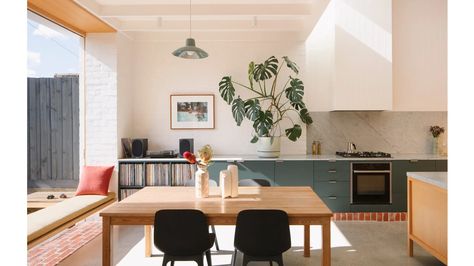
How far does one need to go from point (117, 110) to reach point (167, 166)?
120 cm

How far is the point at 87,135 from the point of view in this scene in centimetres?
533

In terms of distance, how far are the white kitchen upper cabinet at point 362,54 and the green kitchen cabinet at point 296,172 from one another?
1026 millimetres

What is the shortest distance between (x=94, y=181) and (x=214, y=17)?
301cm

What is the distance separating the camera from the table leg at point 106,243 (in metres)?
2.73

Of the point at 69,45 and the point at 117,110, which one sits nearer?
the point at 69,45

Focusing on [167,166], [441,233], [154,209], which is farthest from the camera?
[167,166]

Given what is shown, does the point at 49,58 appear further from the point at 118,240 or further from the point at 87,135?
the point at 118,240

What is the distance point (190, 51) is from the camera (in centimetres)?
353

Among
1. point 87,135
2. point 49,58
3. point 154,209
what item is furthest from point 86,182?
point 154,209

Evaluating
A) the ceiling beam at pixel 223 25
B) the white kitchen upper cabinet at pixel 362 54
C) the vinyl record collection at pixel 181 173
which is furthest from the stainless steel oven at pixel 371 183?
the vinyl record collection at pixel 181 173

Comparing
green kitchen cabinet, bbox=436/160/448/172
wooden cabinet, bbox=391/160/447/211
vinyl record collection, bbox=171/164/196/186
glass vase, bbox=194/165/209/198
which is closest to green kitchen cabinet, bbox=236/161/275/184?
vinyl record collection, bbox=171/164/196/186

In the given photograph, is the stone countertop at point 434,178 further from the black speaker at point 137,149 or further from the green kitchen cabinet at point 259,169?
the black speaker at point 137,149
